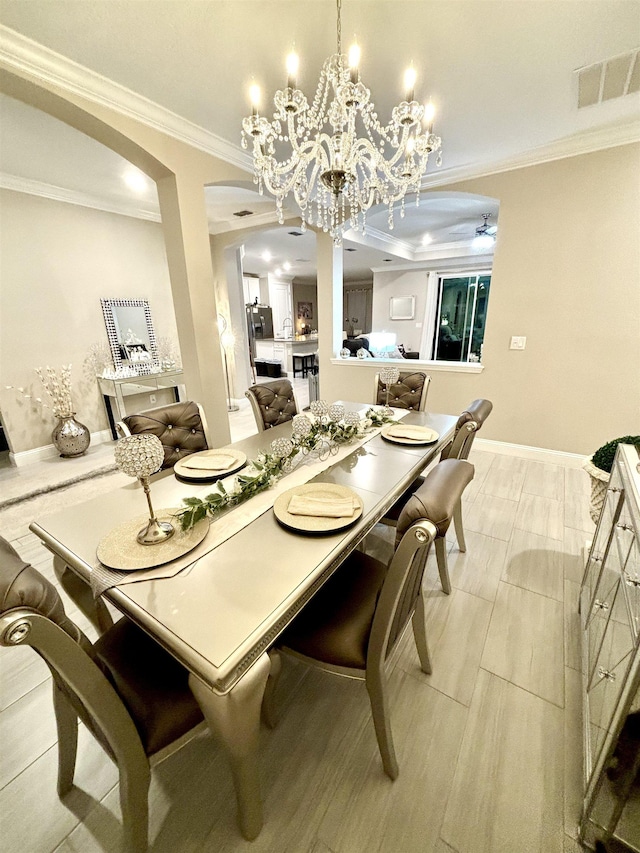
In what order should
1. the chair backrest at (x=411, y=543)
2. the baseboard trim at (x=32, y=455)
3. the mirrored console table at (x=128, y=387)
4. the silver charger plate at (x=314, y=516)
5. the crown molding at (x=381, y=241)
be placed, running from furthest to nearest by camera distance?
the crown molding at (x=381, y=241)
the mirrored console table at (x=128, y=387)
the baseboard trim at (x=32, y=455)
the silver charger plate at (x=314, y=516)
the chair backrest at (x=411, y=543)

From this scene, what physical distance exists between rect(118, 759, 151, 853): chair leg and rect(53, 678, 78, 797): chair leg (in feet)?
0.90

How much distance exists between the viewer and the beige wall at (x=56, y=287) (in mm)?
3211

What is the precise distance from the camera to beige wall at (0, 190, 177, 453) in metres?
3.21

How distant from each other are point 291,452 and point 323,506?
0.42 meters

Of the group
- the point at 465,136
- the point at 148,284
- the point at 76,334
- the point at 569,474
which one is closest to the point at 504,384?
the point at 569,474

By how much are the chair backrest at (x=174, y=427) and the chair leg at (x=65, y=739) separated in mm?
1003

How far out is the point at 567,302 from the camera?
2898 millimetres

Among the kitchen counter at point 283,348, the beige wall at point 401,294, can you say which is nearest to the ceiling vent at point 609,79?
the beige wall at point 401,294

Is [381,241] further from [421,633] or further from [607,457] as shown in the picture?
[421,633]

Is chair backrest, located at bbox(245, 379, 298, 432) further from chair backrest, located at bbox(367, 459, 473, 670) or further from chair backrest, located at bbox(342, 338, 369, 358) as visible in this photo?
chair backrest, located at bbox(342, 338, 369, 358)

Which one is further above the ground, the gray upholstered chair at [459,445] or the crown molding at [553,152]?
the crown molding at [553,152]

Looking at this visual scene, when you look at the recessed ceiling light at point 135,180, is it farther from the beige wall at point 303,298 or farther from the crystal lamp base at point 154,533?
the beige wall at point 303,298

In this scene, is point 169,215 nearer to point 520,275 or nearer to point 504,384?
point 520,275

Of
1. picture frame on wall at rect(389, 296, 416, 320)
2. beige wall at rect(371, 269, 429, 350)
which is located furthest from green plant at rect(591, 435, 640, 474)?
picture frame on wall at rect(389, 296, 416, 320)
